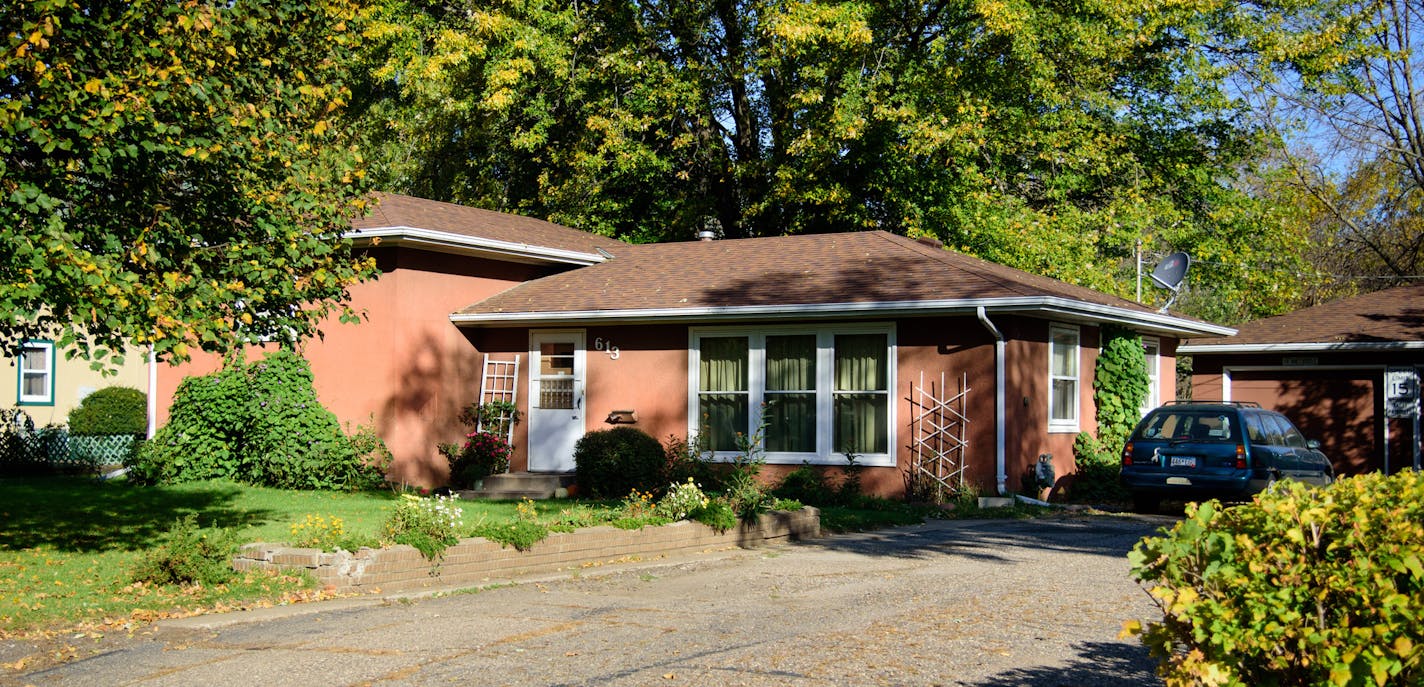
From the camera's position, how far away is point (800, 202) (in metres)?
27.1

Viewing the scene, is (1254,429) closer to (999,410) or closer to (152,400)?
(999,410)

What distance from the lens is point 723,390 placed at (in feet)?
60.4

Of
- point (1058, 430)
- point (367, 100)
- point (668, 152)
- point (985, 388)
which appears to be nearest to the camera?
point (985, 388)

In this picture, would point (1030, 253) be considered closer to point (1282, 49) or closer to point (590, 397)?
point (1282, 49)

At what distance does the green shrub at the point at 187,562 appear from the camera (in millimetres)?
9383

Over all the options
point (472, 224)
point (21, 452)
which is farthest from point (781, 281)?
point (21, 452)

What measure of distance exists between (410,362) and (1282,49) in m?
18.2

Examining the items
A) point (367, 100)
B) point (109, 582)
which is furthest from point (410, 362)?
point (367, 100)

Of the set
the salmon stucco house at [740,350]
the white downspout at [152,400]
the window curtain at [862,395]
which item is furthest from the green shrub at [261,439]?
the window curtain at [862,395]

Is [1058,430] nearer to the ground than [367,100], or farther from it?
nearer to the ground

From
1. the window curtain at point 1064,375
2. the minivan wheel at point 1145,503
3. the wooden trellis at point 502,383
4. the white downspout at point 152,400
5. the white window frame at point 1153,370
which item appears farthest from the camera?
the white window frame at point 1153,370

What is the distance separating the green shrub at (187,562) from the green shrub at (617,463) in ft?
24.7

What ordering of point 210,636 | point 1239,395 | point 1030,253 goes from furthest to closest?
point 1239,395
point 1030,253
point 210,636

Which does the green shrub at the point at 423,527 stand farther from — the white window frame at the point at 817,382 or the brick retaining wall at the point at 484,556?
the white window frame at the point at 817,382
